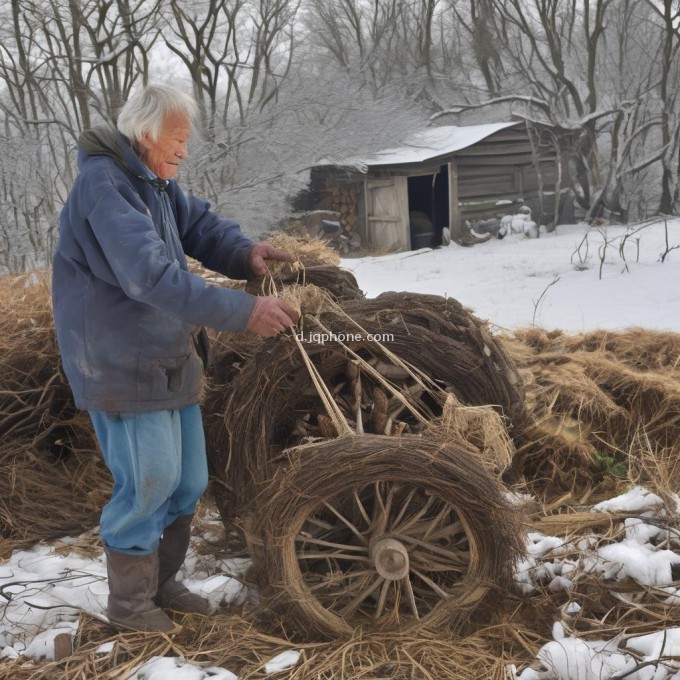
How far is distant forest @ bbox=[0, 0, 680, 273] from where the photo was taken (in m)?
11.5

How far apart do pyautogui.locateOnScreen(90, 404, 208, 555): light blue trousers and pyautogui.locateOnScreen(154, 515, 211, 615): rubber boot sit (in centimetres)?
17

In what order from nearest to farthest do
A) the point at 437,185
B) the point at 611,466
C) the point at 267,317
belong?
the point at 267,317, the point at 611,466, the point at 437,185

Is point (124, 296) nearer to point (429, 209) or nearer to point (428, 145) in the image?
point (428, 145)

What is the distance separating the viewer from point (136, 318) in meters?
2.12

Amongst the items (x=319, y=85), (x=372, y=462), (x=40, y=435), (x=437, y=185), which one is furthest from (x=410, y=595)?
(x=437, y=185)

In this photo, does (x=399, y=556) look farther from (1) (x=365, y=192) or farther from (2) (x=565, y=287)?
(1) (x=365, y=192)

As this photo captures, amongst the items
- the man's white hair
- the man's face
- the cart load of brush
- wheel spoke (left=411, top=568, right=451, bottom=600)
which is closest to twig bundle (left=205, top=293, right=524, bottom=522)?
the cart load of brush

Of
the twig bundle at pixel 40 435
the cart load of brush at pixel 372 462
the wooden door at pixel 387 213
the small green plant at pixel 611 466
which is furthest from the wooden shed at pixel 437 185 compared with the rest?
the cart load of brush at pixel 372 462

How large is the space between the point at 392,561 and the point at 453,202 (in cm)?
1430

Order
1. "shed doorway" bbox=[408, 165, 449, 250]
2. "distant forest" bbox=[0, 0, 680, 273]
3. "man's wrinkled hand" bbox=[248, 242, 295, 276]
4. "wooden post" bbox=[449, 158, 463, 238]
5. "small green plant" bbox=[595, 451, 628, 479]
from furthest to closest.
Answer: "shed doorway" bbox=[408, 165, 449, 250]
"wooden post" bbox=[449, 158, 463, 238]
"distant forest" bbox=[0, 0, 680, 273]
"small green plant" bbox=[595, 451, 628, 479]
"man's wrinkled hand" bbox=[248, 242, 295, 276]

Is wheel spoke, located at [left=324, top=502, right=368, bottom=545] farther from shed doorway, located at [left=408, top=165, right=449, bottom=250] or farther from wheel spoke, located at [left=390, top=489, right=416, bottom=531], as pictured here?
shed doorway, located at [left=408, top=165, right=449, bottom=250]

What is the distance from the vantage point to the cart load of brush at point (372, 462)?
214 centimetres

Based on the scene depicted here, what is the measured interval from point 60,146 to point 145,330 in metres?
11.2

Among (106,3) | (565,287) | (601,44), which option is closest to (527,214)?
(565,287)
